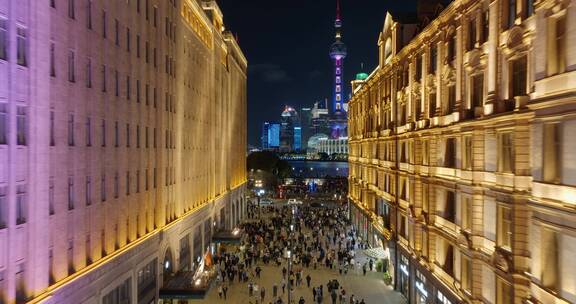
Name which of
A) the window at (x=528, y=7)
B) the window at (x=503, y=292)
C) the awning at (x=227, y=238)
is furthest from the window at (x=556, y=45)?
the awning at (x=227, y=238)

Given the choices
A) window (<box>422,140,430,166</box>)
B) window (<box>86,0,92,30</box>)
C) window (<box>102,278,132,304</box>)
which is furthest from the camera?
window (<box>422,140,430,166</box>)

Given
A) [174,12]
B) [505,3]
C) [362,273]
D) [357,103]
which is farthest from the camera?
[357,103]

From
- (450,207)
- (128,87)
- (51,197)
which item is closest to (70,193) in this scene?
(51,197)

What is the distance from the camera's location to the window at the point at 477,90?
2273 centimetres

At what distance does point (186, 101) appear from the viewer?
41.5 m

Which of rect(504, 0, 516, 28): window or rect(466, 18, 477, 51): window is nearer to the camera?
rect(504, 0, 516, 28): window

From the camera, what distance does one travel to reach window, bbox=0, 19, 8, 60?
51.5ft

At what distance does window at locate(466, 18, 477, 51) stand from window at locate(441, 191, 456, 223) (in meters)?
8.51

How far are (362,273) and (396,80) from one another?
62.9 feet

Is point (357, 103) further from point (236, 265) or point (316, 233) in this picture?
point (236, 265)

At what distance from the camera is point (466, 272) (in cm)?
2409

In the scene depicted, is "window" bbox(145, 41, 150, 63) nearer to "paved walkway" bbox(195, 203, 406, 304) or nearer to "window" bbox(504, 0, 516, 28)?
"paved walkway" bbox(195, 203, 406, 304)

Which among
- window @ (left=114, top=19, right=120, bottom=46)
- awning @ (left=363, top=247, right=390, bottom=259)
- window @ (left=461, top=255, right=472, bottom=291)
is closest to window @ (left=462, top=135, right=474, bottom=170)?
window @ (left=461, top=255, right=472, bottom=291)

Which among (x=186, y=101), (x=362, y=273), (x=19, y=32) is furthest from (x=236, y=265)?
(x=19, y=32)
